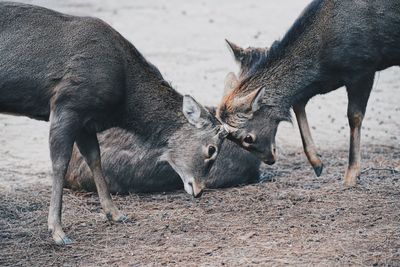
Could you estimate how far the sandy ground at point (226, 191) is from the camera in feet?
25.4

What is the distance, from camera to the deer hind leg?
993cm

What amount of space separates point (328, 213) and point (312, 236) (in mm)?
806

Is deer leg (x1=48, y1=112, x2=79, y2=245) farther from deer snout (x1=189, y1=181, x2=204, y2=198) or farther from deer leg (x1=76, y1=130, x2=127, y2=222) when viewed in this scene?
deer snout (x1=189, y1=181, x2=204, y2=198)

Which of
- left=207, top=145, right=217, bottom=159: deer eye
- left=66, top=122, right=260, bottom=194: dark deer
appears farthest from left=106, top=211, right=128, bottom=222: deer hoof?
left=207, top=145, right=217, bottom=159: deer eye

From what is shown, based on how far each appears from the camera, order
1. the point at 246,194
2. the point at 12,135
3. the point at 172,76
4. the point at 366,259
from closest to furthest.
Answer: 1. the point at 366,259
2. the point at 246,194
3. the point at 12,135
4. the point at 172,76

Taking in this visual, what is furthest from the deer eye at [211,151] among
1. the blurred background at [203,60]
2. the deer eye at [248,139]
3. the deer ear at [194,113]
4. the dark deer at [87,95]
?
the blurred background at [203,60]

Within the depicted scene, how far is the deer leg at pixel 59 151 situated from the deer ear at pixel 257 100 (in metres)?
2.34

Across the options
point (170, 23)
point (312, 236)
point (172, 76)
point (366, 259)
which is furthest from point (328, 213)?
point (170, 23)

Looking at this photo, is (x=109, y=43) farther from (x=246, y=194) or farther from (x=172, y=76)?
(x=172, y=76)

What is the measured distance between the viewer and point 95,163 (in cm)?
898

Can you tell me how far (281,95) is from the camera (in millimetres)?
10195

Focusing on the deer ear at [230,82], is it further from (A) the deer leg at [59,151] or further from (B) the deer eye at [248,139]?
(A) the deer leg at [59,151]

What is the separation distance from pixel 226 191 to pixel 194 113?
1.35 meters

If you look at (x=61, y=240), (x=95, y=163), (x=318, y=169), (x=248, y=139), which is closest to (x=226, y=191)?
(x=248, y=139)
